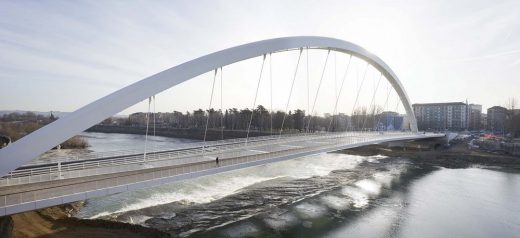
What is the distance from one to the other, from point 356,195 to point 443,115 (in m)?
80.6

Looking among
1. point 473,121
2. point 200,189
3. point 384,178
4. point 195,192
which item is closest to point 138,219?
point 195,192

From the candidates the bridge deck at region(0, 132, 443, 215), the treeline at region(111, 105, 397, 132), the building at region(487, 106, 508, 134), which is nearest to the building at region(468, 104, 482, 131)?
the building at region(487, 106, 508, 134)

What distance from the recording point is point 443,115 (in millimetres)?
87000

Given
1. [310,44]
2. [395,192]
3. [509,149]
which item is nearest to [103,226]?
[310,44]

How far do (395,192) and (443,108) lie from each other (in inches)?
3095

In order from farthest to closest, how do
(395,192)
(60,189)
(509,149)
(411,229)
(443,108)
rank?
(443,108) → (509,149) → (395,192) → (411,229) → (60,189)

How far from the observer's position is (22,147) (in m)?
7.79

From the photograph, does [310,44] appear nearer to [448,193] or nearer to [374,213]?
[374,213]

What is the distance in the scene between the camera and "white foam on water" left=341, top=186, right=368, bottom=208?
629 inches

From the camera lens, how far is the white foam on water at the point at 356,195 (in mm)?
15988

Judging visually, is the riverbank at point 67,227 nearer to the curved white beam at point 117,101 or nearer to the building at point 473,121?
the curved white beam at point 117,101

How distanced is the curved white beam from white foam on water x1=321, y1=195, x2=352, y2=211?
7270 millimetres

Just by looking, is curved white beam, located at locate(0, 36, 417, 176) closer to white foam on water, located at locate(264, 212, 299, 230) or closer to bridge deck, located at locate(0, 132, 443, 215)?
bridge deck, located at locate(0, 132, 443, 215)

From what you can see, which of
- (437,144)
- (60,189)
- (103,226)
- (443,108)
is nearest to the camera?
(60,189)
